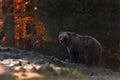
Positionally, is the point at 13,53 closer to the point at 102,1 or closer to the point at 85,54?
the point at 85,54

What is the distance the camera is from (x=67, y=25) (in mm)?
17781

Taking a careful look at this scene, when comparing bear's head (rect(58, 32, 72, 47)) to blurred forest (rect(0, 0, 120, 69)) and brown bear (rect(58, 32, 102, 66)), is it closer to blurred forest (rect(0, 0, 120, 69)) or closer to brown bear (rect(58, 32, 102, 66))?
brown bear (rect(58, 32, 102, 66))

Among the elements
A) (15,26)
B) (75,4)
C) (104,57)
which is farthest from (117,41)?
(15,26)

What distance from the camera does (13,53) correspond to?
13.4 meters

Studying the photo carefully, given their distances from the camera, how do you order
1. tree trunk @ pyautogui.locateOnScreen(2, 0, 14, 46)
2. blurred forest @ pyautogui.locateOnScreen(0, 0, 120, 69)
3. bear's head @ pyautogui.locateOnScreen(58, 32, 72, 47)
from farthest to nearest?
tree trunk @ pyautogui.locateOnScreen(2, 0, 14, 46)
blurred forest @ pyautogui.locateOnScreen(0, 0, 120, 69)
bear's head @ pyautogui.locateOnScreen(58, 32, 72, 47)

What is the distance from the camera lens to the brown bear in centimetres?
1458

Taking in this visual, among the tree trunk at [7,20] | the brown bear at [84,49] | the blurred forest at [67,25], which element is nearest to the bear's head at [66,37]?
the brown bear at [84,49]

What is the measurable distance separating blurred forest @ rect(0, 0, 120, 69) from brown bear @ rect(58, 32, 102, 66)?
217 cm

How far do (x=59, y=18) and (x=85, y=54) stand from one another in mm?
3733

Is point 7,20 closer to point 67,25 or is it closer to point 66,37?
point 67,25

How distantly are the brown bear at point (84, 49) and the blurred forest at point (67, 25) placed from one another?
2.17 m

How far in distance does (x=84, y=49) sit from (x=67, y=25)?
3.23 metres

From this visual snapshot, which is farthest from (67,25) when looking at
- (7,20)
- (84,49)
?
(84,49)

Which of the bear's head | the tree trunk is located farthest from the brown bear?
the tree trunk
